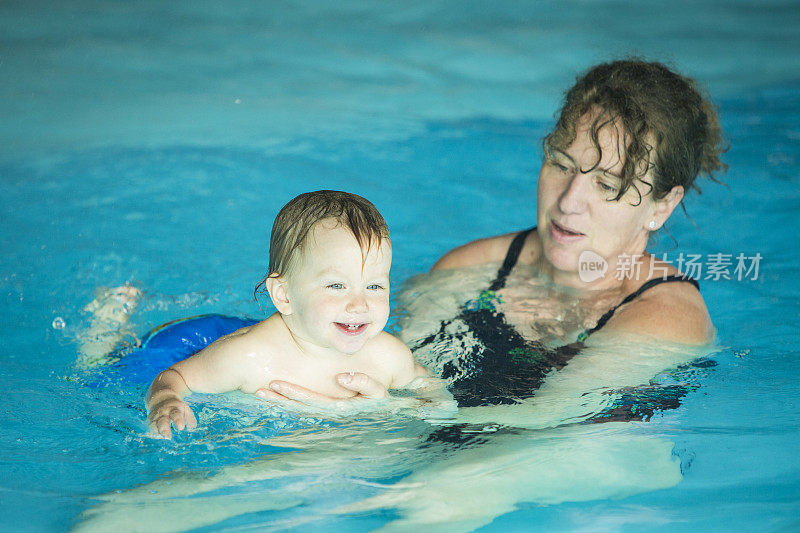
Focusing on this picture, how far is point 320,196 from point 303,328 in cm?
42

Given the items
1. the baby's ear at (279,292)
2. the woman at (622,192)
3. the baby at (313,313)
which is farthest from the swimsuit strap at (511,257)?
the baby's ear at (279,292)

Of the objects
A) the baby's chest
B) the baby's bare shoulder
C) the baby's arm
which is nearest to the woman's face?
the baby's bare shoulder

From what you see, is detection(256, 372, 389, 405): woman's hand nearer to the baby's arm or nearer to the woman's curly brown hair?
the baby's arm

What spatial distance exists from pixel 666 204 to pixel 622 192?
274 millimetres

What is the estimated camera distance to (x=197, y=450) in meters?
2.57

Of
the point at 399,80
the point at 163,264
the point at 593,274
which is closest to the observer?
the point at 593,274

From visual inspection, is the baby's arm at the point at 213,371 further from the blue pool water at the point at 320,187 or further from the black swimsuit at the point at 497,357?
the black swimsuit at the point at 497,357

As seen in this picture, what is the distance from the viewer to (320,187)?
218 inches

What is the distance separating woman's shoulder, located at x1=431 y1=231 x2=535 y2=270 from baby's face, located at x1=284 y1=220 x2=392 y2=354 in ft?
3.99

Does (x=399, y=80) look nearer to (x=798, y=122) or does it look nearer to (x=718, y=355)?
(x=798, y=122)

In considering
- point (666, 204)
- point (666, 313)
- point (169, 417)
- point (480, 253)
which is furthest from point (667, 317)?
point (169, 417)

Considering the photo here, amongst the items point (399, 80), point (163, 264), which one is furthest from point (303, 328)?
point (399, 80)

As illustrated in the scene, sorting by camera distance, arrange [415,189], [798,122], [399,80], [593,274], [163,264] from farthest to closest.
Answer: [399,80]
[798,122]
[415,189]
[163,264]
[593,274]

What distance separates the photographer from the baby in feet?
8.28
